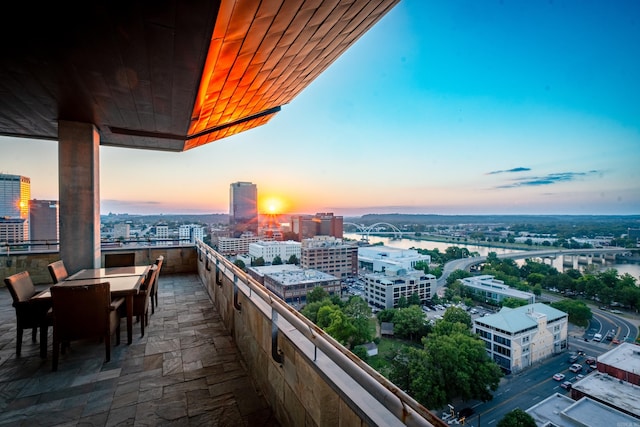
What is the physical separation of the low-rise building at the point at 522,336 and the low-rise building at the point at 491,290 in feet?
7.72

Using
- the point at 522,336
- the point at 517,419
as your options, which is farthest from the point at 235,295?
the point at 522,336

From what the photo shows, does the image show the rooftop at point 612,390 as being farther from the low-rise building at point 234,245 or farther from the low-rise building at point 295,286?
the low-rise building at point 234,245

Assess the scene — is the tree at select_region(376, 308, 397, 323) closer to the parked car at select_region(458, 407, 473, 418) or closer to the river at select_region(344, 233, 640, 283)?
the parked car at select_region(458, 407, 473, 418)

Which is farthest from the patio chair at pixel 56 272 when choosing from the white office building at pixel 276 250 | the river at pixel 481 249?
the river at pixel 481 249

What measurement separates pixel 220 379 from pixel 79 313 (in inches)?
64.0

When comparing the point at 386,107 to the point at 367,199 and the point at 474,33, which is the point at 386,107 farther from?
the point at 474,33

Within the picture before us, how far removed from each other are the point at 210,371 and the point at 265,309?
122 cm

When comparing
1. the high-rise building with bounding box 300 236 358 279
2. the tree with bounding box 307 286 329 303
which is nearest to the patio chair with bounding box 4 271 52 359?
the tree with bounding box 307 286 329 303

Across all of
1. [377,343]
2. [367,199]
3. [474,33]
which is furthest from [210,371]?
[367,199]

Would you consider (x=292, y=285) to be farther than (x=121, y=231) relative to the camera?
No

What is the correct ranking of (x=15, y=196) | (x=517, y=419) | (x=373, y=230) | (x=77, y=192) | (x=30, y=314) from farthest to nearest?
(x=373, y=230), (x=15, y=196), (x=77, y=192), (x=30, y=314), (x=517, y=419)

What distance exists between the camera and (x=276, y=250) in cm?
852

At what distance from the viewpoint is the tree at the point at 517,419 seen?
7.29 feet

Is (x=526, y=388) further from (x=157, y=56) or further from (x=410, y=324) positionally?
(x=157, y=56)
